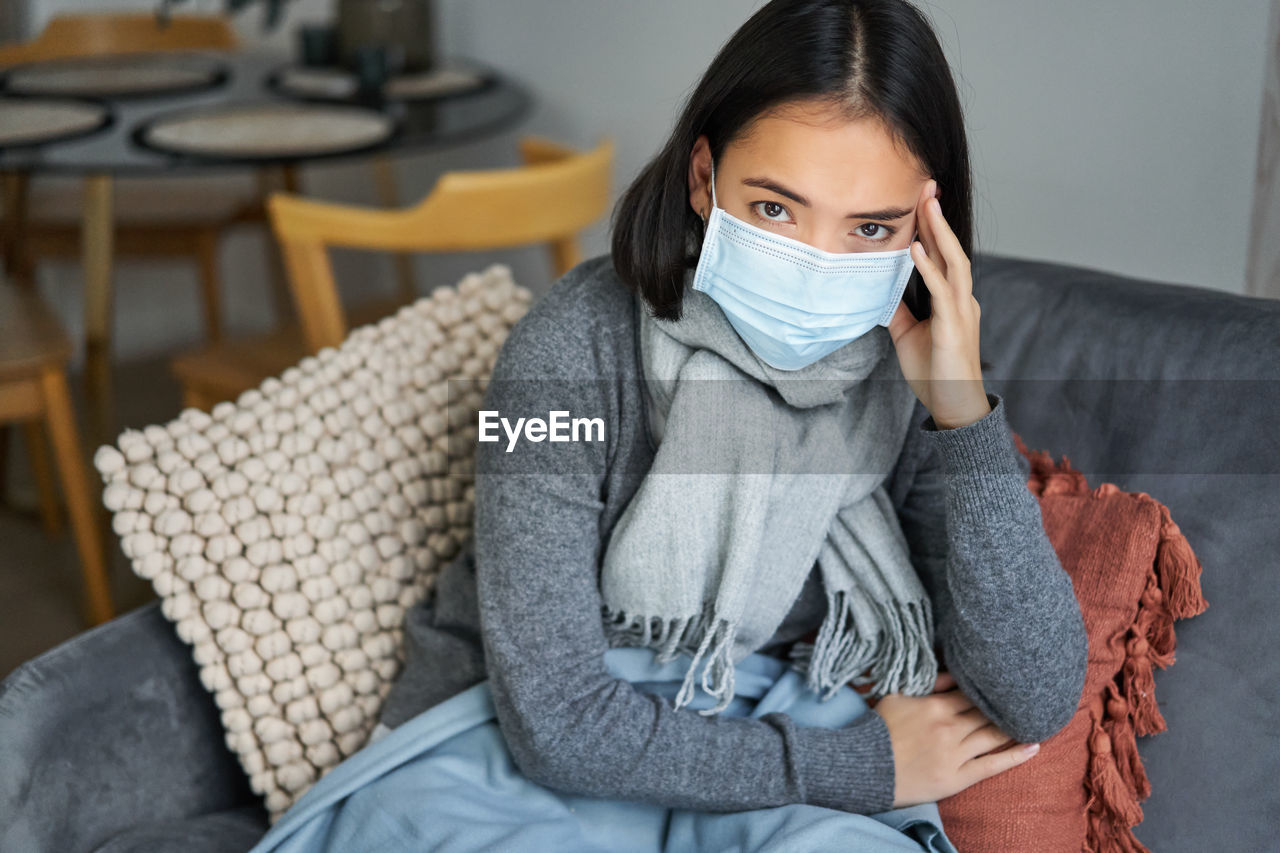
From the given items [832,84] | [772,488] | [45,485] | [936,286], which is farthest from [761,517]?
[45,485]

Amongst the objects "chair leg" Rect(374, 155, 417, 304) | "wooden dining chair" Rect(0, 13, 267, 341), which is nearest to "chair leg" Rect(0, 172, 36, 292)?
"wooden dining chair" Rect(0, 13, 267, 341)

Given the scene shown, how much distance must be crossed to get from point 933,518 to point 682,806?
379 millimetres

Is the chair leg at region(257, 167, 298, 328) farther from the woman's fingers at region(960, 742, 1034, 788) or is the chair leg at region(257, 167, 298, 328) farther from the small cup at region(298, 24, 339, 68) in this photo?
the woman's fingers at region(960, 742, 1034, 788)

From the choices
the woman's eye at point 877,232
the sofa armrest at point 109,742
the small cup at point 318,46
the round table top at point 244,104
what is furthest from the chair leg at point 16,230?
the woman's eye at point 877,232

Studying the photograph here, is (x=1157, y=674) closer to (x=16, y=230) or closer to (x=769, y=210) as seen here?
(x=769, y=210)

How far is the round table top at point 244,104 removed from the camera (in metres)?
1.87

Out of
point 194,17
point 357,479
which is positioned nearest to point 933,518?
point 357,479

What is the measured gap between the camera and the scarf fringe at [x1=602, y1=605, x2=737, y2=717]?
1.01 metres

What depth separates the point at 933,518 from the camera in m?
1.11

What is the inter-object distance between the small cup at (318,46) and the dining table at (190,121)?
0.10 ft

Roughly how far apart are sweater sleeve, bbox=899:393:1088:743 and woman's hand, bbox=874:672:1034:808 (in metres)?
0.03

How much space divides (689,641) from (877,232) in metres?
0.42

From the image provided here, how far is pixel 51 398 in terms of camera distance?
6.26ft

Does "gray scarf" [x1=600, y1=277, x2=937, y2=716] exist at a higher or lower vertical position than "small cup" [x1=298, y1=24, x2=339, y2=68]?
lower
